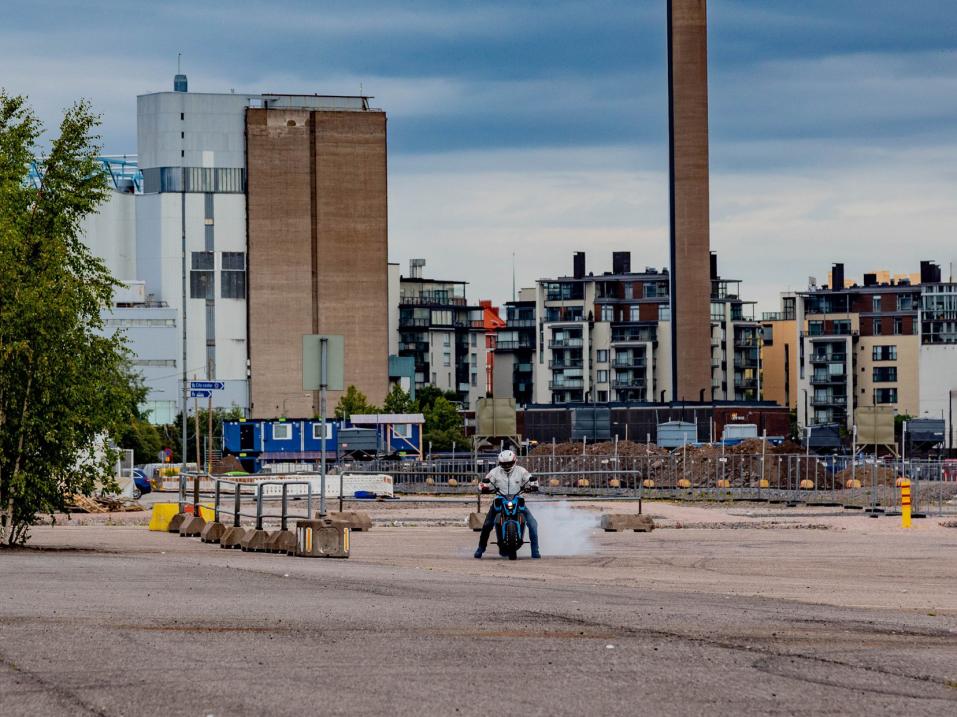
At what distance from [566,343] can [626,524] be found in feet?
517

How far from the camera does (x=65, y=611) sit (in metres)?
14.4

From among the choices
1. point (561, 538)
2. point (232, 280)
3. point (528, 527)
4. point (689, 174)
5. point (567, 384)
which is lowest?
point (561, 538)

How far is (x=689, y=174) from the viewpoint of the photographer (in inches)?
5039

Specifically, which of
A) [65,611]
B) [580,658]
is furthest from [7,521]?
[580,658]

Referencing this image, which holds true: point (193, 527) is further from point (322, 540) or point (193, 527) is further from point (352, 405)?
point (352, 405)

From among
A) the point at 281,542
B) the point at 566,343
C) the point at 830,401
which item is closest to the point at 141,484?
the point at 281,542

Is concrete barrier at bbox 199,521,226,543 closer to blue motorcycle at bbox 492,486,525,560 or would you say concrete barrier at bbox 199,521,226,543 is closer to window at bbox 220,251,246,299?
blue motorcycle at bbox 492,486,525,560

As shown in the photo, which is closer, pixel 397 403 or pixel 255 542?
pixel 255 542

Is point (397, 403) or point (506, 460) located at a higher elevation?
point (397, 403)

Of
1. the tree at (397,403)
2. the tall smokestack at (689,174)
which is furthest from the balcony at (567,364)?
the tall smokestack at (689,174)

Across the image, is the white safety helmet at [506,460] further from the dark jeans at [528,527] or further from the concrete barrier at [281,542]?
the concrete barrier at [281,542]

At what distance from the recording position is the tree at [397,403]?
165125 millimetres

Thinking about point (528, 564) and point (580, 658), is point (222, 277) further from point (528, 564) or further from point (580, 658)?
point (580, 658)

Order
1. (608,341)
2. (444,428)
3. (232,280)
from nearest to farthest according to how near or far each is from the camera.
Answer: (232,280) < (444,428) < (608,341)
